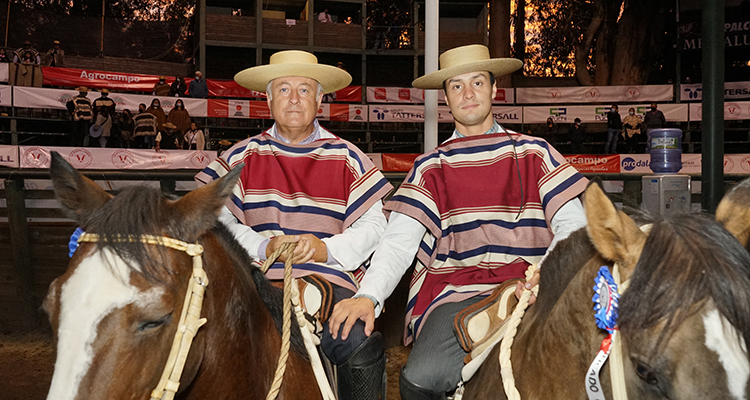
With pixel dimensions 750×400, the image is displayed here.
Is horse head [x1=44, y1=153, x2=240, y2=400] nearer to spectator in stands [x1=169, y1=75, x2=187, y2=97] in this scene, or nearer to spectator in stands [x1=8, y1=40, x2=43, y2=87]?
spectator in stands [x1=8, y1=40, x2=43, y2=87]

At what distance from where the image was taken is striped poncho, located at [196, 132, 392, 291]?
281 cm

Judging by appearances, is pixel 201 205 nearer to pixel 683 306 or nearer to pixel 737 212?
pixel 683 306

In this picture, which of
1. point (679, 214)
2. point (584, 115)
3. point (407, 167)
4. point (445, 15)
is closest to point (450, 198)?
point (679, 214)

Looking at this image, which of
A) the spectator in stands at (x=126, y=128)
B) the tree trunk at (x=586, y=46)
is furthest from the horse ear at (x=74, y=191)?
the tree trunk at (x=586, y=46)

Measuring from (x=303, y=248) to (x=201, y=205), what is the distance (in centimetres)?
83

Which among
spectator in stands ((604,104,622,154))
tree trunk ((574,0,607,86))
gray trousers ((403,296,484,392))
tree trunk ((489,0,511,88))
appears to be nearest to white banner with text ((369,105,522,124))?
spectator in stands ((604,104,622,154))

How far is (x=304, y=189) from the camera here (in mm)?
2865

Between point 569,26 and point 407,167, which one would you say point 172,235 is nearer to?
point 407,167

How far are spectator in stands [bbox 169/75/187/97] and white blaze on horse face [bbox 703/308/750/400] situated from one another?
18860 mm

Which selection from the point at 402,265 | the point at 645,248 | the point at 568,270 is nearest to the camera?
the point at 645,248

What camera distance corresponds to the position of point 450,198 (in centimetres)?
274

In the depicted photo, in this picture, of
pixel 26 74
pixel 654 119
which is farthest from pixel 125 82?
pixel 654 119

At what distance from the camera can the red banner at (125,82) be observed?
1712 cm

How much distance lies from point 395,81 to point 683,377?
25319mm
